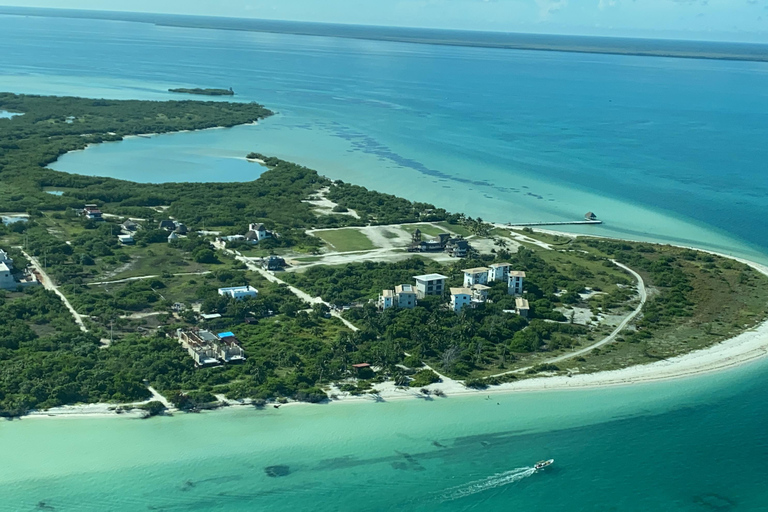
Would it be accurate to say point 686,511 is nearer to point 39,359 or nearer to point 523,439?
point 523,439

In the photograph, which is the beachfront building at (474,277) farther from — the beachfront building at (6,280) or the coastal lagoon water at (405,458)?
the beachfront building at (6,280)

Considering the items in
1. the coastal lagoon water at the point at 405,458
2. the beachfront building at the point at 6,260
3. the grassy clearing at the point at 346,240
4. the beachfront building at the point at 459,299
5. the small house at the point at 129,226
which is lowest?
the coastal lagoon water at the point at 405,458

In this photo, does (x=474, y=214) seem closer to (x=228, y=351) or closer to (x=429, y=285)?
(x=429, y=285)

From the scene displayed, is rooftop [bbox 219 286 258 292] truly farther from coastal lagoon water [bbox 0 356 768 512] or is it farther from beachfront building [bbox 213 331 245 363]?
coastal lagoon water [bbox 0 356 768 512]

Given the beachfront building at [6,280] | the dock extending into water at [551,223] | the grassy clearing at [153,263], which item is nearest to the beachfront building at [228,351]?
the grassy clearing at [153,263]

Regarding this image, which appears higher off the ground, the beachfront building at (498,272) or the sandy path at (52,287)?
the beachfront building at (498,272)

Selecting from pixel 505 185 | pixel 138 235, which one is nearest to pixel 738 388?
pixel 138 235

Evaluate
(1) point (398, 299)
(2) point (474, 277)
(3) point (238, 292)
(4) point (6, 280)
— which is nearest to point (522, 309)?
(2) point (474, 277)
